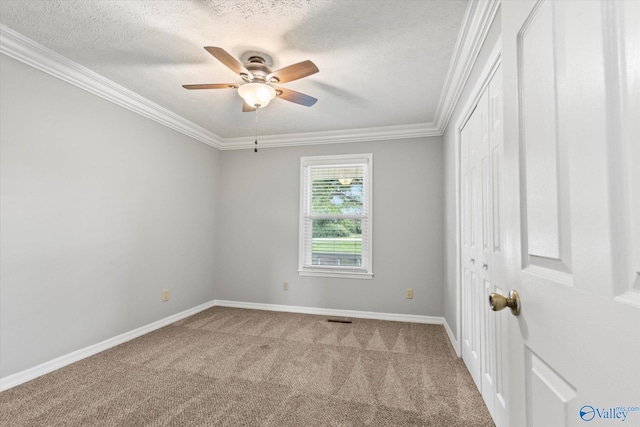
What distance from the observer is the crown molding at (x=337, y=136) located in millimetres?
3834

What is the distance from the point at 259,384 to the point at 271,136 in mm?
3139

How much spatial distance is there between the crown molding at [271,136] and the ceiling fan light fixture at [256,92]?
141 centimetres

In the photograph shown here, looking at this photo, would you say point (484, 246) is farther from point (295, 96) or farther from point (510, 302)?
point (295, 96)

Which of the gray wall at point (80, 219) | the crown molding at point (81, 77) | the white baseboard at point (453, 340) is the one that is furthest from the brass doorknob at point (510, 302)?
the crown molding at point (81, 77)

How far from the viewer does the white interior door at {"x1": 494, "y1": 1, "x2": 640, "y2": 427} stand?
0.44 meters

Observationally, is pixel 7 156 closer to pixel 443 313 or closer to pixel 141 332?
pixel 141 332

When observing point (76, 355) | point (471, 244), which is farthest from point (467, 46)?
point (76, 355)

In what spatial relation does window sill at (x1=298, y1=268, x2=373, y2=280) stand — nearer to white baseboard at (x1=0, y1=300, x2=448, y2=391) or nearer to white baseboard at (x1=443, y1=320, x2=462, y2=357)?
white baseboard at (x1=0, y1=300, x2=448, y2=391)

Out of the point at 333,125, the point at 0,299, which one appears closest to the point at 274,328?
the point at 0,299

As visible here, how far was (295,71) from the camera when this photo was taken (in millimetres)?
2152

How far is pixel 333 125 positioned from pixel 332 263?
6.03 ft

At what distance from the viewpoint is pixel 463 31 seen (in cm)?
200

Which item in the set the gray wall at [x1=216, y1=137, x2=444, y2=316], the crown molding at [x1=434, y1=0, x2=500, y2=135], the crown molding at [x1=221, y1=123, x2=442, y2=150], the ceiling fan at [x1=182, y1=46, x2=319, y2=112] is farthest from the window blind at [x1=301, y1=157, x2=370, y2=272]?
the ceiling fan at [x1=182, y1=46, x2=319, y2=112]

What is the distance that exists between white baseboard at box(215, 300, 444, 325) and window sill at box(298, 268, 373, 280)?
0.45 meters
